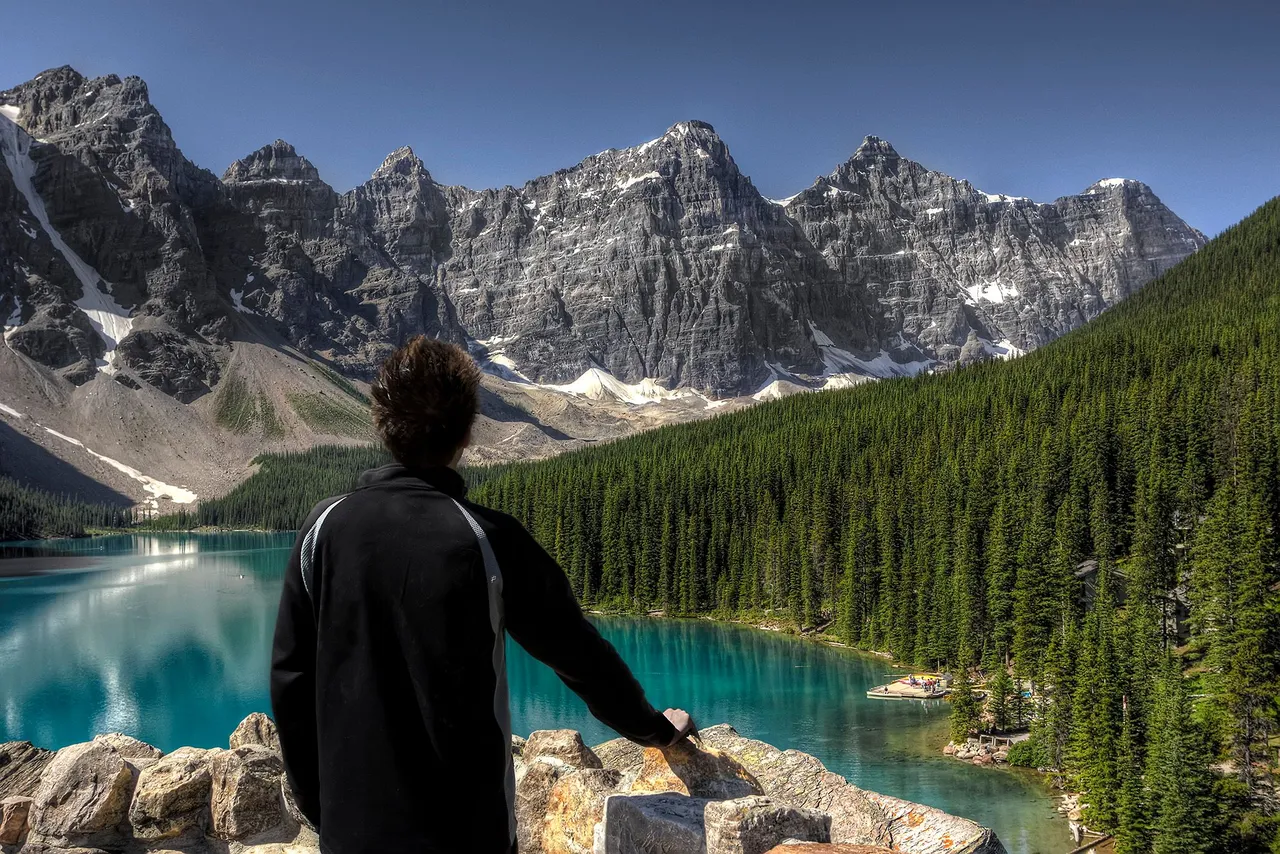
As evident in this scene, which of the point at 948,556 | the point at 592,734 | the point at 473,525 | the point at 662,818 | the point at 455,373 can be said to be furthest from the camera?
the point at 948,556

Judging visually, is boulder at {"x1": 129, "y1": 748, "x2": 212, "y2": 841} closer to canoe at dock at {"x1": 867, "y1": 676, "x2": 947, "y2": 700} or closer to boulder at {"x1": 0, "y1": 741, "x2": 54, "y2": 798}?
boulder at {"x1": 0, "y1": 741, "x2": 54, "y2": 798}

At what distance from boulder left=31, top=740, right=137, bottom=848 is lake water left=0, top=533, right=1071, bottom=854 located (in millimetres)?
27951

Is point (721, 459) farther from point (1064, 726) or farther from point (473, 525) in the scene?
point (473, 525)

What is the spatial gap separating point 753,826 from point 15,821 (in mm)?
5936

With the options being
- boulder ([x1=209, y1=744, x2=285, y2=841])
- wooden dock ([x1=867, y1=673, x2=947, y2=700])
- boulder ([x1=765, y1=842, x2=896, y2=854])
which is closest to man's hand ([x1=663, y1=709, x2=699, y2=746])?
boulder ([x1=765, y1=842, x2=896, y2=854])

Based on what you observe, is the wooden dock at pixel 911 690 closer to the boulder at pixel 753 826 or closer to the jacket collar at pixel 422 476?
the boulder at pixel 753 826

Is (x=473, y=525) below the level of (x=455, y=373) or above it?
below

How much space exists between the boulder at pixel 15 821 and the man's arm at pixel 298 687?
4.98 m

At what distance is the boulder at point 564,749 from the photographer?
668 cm

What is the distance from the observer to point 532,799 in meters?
6.02

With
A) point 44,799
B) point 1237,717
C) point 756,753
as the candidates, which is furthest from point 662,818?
point 1237,717

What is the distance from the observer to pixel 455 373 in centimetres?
349

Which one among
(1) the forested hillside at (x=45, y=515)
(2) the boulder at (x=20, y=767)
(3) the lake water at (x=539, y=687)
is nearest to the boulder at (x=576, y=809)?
(2) the boulder at (x=20, y=767)

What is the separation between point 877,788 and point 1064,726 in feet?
26.8
